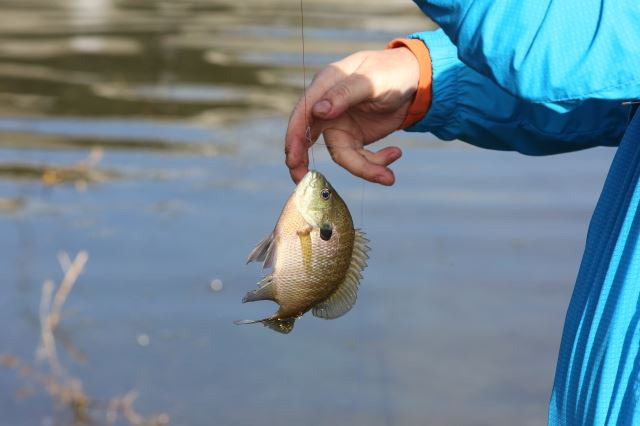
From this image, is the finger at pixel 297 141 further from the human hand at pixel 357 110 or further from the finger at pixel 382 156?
the finger at pixel 382 156

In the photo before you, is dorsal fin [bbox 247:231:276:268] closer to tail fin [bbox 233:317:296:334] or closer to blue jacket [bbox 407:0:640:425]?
tail fin [bbox 233:317:296:334]

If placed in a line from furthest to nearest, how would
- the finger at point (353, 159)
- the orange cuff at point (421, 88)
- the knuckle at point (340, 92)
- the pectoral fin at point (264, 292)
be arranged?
the orange cuff at point (421, 88) < the finger at point (353, 159) < the knuckle at point (340, 92) < the pectoral fin at point (264, 292)

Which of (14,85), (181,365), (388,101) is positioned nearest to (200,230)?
(181,365)

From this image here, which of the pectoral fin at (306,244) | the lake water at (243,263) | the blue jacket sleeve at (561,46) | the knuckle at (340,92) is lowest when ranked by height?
the lake water at (243,263)

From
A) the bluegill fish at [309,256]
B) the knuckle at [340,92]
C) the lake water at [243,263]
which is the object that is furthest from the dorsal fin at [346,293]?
the lake water at [243,263]

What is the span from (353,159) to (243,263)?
157 inches

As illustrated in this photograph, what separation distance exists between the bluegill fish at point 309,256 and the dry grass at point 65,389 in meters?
2.58

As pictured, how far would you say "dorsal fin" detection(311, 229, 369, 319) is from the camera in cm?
281

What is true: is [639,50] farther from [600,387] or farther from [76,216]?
[76,216]

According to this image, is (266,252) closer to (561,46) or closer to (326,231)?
(326,231)

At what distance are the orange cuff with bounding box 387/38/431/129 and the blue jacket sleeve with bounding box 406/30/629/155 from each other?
14 millimetres

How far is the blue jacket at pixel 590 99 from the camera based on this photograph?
2.09 m

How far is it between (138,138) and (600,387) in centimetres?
818

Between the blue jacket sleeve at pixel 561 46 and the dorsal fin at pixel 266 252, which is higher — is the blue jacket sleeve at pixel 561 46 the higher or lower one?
the higher one
